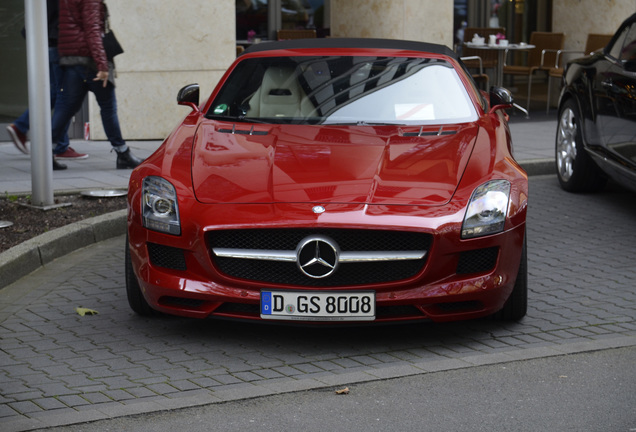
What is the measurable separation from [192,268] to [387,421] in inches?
56.4

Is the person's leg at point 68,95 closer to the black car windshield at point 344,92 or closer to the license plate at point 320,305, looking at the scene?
the black car windshield at point 344,92

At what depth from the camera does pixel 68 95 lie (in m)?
10.3

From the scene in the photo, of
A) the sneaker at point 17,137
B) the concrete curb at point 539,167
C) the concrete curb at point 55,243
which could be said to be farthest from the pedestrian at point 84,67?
the concrete curb at point 539,167

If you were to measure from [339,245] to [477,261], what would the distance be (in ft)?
2.27

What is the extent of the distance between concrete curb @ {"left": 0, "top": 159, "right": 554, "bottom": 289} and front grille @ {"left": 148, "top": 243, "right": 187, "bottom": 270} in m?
1.54

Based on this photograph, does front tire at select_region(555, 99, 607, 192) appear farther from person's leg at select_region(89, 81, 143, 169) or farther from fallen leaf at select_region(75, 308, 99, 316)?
fallen leaf at select_region(75, 308, 99, 316)

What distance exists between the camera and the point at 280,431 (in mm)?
4309

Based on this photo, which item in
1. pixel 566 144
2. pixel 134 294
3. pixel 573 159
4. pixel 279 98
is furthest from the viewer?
pixel 566 144

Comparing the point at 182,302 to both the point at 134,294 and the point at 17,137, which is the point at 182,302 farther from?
the point at 17,137

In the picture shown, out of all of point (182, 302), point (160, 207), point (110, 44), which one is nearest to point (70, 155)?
point (110, 44)

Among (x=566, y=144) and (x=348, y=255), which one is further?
(x=566, y=144)

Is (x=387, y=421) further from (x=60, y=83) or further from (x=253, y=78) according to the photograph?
(x=60, y=83)

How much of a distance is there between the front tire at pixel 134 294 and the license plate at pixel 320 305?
37.4 inches

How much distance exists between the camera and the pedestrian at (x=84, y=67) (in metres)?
10.0
